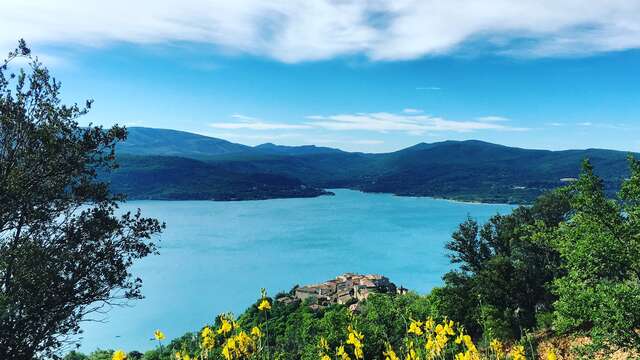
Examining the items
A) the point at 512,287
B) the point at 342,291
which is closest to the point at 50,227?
the point at 512,287

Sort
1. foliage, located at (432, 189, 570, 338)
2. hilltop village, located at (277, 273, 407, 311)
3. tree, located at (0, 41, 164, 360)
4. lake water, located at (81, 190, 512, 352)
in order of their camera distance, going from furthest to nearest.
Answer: lake water, located at (81, 190, 512, 352) → hilltop village, located at (277, 273, 407, 311) → foliage, located at (432, 189, 570, 338) → tree, located at (0, 41, 164, 360)

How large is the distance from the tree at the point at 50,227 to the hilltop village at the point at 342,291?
54.3 m

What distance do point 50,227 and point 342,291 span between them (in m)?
66.8

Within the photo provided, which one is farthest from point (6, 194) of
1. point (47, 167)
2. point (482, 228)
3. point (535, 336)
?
point (482, 228)

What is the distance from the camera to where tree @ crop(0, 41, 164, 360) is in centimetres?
1252

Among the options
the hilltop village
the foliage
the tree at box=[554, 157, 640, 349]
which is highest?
the tree at box=[554, 157, 640, 349]

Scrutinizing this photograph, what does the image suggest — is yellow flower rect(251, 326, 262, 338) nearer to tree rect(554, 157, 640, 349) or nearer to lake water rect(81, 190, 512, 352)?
tree rect(554, 157, 640, 349)

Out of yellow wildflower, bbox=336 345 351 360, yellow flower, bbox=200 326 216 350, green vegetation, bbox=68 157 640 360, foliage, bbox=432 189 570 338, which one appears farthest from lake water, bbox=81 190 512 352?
yellow flower, bbox=200 326 216 350

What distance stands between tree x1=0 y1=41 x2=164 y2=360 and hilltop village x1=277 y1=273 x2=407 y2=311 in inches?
2136

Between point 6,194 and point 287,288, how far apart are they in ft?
349

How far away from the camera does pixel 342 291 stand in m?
77.6

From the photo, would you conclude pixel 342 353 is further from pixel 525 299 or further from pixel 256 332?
pixel 525 299

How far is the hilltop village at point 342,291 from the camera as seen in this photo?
71625mm

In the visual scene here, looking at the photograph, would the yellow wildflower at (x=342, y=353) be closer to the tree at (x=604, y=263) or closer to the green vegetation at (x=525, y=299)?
the green vegetation at (x=525, y=299)
